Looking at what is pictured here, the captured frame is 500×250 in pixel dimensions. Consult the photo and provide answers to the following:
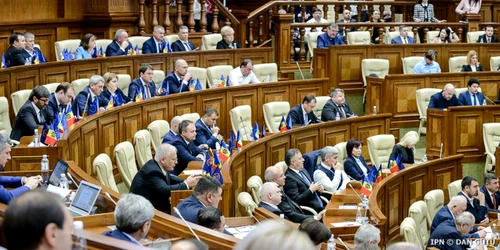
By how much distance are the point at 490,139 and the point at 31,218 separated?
29.0 feet

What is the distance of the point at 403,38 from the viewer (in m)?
12.7

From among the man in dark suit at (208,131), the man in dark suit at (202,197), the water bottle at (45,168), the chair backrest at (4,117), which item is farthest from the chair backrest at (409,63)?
the water bottle at (45,168)

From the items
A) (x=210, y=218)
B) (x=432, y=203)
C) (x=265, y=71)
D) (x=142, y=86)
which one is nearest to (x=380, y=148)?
(x=432, y=203)

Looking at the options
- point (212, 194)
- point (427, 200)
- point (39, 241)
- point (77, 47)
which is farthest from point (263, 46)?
point (39, 241)

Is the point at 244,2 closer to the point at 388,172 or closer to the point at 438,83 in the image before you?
the point at 438,83

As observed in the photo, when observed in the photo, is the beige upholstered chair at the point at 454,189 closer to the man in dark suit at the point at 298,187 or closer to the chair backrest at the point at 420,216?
the chair backrest at the point at 420,216

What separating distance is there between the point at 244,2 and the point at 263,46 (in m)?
2.43

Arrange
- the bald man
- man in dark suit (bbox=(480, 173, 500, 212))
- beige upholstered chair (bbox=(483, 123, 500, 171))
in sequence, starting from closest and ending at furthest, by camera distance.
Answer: man in dark suit (bbox=(480, 173, 500, 212))
beige upholstered chair (bbox=(483, 123, 500, 171))
the bald man

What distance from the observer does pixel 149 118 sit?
8.29 meters

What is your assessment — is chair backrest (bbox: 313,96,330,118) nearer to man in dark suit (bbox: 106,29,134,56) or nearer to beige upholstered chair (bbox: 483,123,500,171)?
beige upholstered chair (bbox: 483,123,500,171)

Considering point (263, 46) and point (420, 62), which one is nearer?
point (420, 62)

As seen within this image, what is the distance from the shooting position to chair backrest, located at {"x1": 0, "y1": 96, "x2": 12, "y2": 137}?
280 inches

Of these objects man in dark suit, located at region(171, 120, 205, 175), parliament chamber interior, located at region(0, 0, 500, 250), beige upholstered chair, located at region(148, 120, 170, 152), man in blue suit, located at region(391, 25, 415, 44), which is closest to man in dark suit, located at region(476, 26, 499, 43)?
parliament chamber interior, located at region(0, 0, 500, 250)

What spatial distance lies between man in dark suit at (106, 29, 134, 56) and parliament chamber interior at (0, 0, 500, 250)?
2cm
